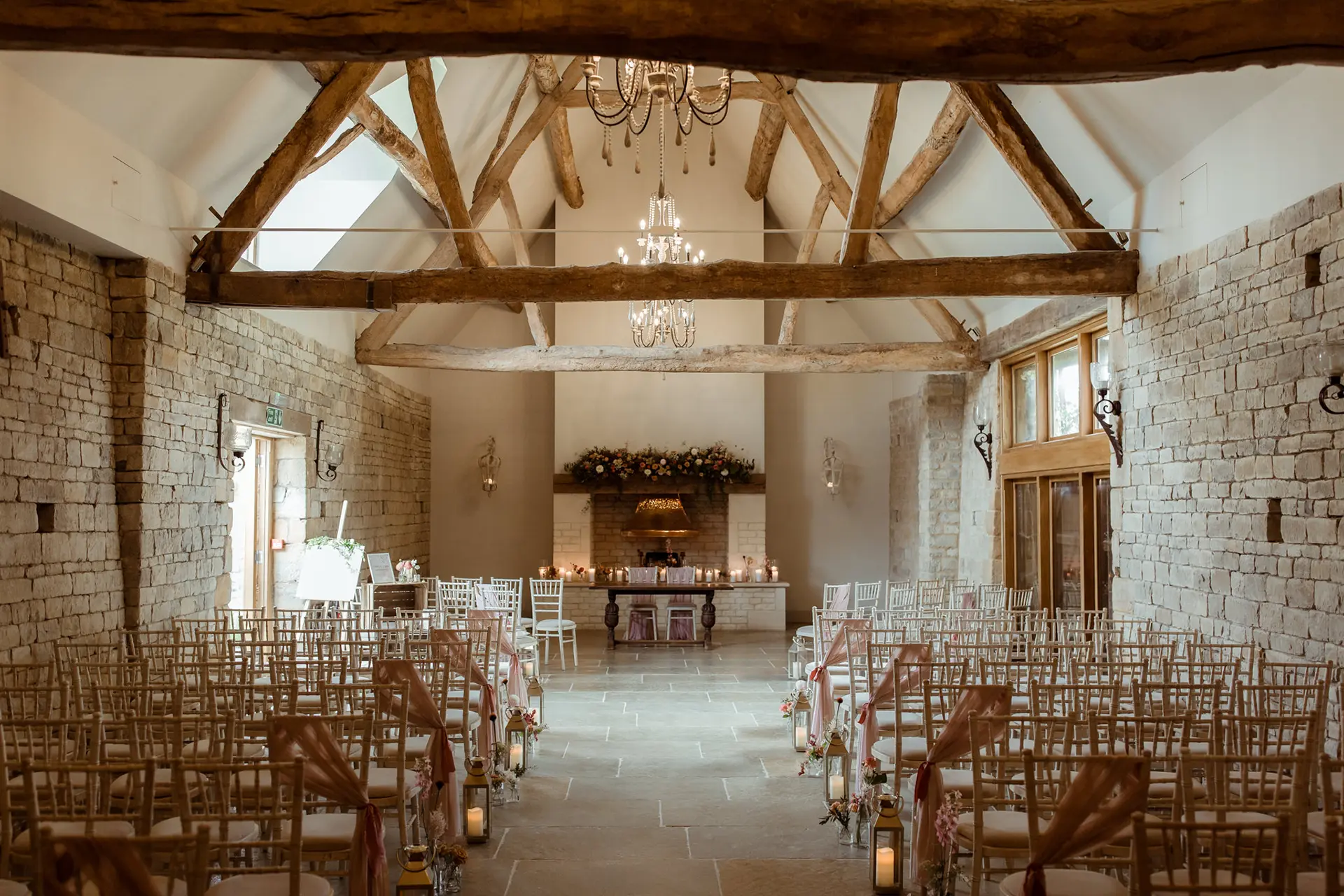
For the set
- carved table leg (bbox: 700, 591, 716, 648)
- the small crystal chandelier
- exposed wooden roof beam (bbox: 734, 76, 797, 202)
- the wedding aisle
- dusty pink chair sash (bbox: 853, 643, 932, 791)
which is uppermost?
exposed wooden roof beam (bbox: 734, 76, 797, 202)

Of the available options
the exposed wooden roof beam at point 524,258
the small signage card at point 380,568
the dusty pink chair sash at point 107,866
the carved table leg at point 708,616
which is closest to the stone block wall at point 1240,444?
the carved table leg at point 708,616

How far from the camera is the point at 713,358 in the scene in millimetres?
10938

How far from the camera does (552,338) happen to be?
1362 centimetres

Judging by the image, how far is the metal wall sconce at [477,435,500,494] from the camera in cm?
1438

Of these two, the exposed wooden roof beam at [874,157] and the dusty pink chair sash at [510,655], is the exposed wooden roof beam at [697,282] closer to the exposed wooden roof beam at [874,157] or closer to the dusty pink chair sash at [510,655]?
the exposed wooden roof beam at [874,157]

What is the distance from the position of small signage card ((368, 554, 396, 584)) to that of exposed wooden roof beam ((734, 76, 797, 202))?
19.5ft

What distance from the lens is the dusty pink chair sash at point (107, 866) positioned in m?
2.42

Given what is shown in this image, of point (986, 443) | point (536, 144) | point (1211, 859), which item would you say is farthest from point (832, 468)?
point (1211, 859)

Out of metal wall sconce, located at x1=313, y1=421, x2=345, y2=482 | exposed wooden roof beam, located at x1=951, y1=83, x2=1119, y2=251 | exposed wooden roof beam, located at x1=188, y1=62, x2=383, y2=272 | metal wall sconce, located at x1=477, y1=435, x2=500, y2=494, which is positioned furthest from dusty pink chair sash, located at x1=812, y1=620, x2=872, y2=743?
metal wall sconce, located at x1=477, y1=435, x2=500, y2=494

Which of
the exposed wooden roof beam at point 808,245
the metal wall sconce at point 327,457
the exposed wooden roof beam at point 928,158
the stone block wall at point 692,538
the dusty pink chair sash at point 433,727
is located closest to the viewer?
the dusty pink chair sash at point 433,727

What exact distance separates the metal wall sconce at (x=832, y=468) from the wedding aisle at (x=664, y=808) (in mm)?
5601

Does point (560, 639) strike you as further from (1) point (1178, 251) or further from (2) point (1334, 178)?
(2) point (1334, 178)

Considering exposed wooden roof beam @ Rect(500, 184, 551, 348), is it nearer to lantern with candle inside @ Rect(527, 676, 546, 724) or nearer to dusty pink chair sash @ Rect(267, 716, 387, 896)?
Answer: lantern with candle inside @ Rect(527, 676, 546, 724)

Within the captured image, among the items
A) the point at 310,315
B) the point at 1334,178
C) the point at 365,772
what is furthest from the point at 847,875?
the point at 310,315
